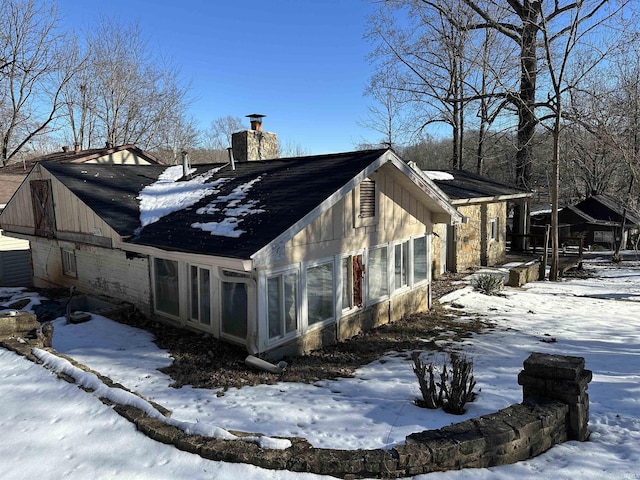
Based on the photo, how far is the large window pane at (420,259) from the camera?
42.5ft

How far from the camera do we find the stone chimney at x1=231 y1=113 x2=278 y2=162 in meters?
16.3

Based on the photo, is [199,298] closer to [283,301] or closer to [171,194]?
[283,301]

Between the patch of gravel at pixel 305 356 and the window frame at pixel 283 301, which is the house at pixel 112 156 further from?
the window frame at pixel 283 301

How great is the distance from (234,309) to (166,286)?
253 cm

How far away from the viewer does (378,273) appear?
1138 centimetres

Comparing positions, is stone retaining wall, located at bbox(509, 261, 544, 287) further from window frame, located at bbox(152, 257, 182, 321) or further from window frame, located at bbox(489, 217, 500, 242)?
window frame, located at bbox(152, 257, 182, 321)

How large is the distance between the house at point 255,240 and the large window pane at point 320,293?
27 millimetres

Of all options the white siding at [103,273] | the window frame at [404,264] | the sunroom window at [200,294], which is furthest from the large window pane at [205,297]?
the window frame at [404,264]

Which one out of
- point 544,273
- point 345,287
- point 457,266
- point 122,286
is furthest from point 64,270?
point 544,273

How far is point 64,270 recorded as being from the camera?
562 inches

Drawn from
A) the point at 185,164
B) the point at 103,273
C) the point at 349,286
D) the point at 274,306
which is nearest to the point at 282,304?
the point at 274,306

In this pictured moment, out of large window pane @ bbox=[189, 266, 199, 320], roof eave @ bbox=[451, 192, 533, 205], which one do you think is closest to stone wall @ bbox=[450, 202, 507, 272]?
roof eave @ bbox=[451, 192, 533, 205]

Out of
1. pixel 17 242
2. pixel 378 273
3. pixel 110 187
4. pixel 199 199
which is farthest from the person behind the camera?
pixel 17 242

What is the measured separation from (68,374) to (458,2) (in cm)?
3081
